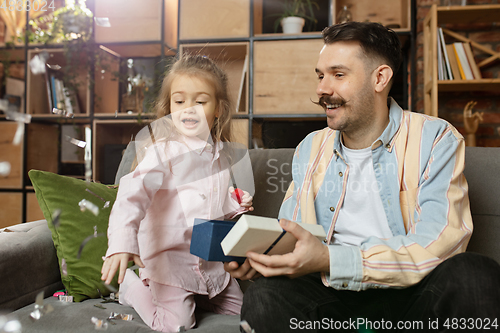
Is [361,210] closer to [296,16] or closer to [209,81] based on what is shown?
[209,81]

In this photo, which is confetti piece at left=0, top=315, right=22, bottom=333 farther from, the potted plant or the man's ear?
the potted plant

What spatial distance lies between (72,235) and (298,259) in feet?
2.02

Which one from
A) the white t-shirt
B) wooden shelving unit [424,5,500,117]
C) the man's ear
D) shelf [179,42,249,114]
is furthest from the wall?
the white t-shirt

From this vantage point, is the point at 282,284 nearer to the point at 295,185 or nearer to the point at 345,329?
the point at 345,329

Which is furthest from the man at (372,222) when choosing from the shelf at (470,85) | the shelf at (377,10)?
the shelf at (377,10)

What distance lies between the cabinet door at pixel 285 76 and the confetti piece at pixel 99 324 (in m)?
1.24

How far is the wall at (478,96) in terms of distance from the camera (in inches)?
72.6

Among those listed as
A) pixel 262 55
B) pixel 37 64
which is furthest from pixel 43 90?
pixel 262 55

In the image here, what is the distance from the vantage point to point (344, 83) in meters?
0.88

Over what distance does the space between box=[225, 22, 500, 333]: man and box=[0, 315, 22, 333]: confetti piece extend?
47 cm

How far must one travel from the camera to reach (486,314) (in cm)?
53

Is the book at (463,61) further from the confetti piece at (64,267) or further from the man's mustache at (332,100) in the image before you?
the confetti piece at (64,267)

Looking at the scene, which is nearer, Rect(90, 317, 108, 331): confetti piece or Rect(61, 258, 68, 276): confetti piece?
Rect(90, 317, 108, 331): confetti piece

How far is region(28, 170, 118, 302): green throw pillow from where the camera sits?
0.89 m
